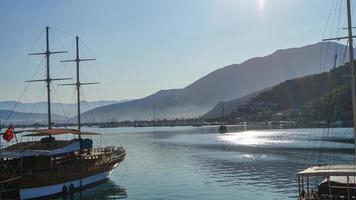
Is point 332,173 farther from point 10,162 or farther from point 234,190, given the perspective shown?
point 10,162

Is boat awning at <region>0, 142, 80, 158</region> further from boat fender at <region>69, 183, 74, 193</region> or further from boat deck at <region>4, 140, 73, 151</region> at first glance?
boat fender at <region>69, 183, 74, 193</region>

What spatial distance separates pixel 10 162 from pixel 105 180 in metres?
16.4

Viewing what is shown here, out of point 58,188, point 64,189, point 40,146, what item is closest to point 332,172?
point 58,188

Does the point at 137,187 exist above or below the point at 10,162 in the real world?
below

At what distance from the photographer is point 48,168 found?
176 ft

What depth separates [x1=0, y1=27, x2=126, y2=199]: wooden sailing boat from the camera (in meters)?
48.6

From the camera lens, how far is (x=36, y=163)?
53.5 metres

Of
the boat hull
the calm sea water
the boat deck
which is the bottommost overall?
the calm sea water

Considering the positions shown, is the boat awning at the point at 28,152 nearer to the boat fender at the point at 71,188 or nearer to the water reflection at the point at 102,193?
the boat fender at the point at 71,188

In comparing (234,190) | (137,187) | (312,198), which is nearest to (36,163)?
(137,187)

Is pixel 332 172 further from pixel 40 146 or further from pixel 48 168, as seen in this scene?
pixel 40 146

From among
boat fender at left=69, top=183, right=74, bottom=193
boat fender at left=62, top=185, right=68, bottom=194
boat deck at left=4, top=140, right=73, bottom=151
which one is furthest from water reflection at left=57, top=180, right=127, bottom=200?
boat deck at left=4, top=140, right=73, bottom=151

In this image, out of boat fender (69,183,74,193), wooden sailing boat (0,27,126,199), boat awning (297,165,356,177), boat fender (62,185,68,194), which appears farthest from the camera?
boat fender (69,183,74,193)

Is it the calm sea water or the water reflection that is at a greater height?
the calm sea water
